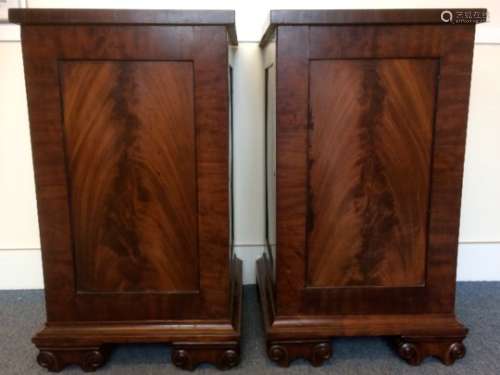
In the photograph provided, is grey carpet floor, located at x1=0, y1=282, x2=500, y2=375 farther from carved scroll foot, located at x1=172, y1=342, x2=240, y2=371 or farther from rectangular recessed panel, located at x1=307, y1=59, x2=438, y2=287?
rectangular recessed panel, located at x1=307, y1=59, x2=438, y2=287

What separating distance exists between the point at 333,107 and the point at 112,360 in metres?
0.80

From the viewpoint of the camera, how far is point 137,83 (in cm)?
99

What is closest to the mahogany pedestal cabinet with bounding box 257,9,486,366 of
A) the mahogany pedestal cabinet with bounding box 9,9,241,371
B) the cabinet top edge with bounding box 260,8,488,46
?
the cabinet top edge with bounding box 260,8,488,46

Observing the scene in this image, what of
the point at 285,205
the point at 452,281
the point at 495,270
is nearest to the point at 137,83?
the point at 285,205

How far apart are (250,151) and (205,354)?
669 mm

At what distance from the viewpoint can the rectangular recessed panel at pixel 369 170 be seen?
1010 millimetres

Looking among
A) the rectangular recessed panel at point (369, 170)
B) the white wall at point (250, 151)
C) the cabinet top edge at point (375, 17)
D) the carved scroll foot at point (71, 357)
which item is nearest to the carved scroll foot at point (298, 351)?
the rectangular recessed panel at point (369, 170)

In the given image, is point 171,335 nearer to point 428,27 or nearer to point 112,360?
point 112,360

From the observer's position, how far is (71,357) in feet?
3.60

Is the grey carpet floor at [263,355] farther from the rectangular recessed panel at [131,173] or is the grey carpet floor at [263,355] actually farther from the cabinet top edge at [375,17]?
the cabinet top edge at [375,17]

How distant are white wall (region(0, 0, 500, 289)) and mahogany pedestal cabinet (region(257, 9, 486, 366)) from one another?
0.38m

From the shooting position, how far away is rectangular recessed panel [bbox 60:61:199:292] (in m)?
0.99

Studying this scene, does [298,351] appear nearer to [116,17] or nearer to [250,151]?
[250,151]

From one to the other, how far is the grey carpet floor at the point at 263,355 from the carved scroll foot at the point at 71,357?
0.07ft
